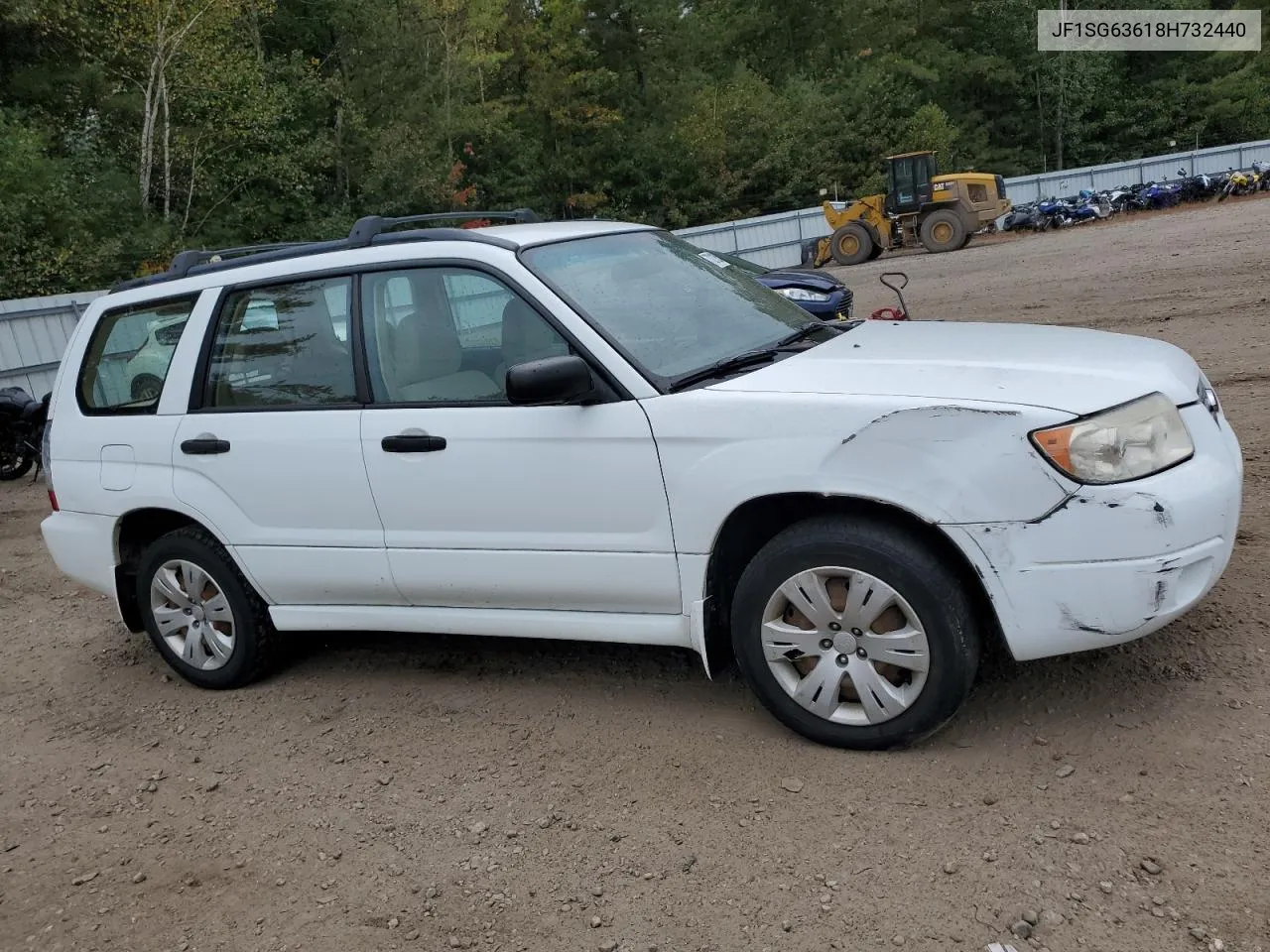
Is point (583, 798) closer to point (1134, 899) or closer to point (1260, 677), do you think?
point (1134, 899)

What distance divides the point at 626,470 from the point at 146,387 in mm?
2437

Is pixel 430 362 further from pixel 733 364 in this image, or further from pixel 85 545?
pixel 85 545

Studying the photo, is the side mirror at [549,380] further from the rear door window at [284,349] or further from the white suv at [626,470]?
the rear door window at [284,349]

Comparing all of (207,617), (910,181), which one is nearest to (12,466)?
(207,617)

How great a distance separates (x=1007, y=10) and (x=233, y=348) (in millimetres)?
52527

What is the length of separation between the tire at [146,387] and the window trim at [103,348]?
0.09 ft

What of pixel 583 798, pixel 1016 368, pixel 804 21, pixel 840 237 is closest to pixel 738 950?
pixel 583 798

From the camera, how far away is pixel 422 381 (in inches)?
165

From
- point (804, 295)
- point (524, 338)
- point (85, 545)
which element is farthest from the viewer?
point (804, 295)

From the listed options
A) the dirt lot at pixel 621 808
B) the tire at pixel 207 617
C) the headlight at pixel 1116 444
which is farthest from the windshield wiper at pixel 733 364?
the tire at pixel 207 617

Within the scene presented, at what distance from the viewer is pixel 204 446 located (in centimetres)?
461

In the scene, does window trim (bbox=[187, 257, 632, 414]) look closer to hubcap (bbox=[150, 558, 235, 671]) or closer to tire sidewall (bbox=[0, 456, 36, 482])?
hubcap (bbox=[150, 558, 235, 671])

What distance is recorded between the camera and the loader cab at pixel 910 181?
1080 inches

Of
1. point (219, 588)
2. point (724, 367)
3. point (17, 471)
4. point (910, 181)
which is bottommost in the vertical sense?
point (17, 471)
